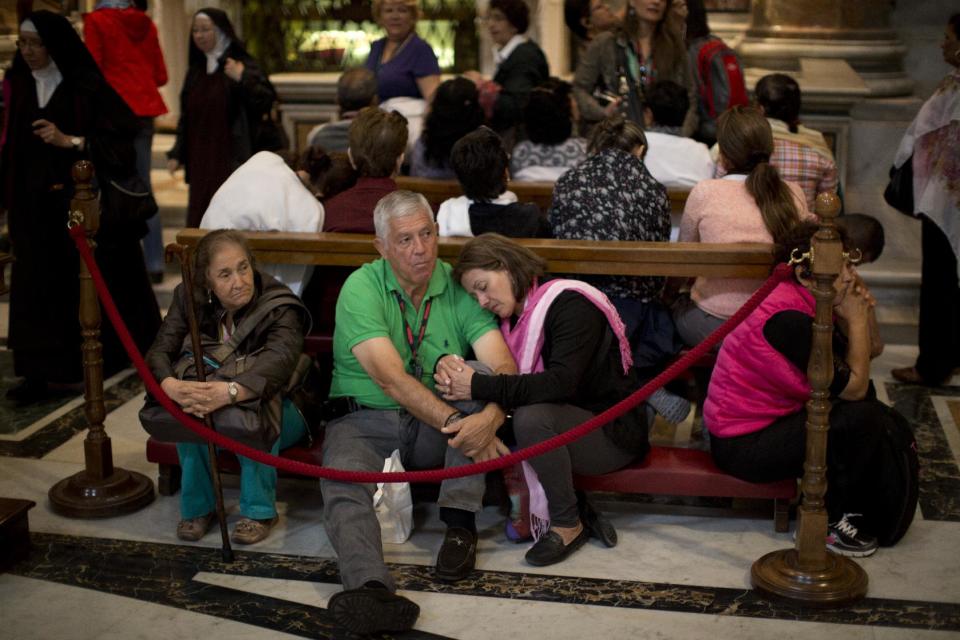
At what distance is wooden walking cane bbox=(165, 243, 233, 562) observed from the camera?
14.2 feet

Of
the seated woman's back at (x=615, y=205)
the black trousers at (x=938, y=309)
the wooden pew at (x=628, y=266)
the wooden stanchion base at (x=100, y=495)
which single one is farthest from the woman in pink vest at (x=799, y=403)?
the wooden stanchion base at (x=100, y=495)

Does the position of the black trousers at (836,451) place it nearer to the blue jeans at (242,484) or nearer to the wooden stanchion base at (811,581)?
the wooden stanchion base at (811,581)

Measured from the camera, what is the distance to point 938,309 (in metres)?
5.99

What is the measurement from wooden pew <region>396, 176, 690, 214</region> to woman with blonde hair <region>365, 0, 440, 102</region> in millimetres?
1091

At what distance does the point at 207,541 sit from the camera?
4.52m

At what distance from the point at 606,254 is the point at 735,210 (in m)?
0.61

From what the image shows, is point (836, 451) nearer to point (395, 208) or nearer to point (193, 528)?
point (395, 208)

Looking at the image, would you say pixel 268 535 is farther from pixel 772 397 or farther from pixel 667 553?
pixel 772 397

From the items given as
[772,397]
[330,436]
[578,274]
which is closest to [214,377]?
[330,436]

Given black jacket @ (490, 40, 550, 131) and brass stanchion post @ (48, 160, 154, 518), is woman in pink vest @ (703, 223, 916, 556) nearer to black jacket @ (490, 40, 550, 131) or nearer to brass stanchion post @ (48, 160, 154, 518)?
brass stanchion post @ (48, 160, 154, 518)

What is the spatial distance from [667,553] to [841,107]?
14.0 ft

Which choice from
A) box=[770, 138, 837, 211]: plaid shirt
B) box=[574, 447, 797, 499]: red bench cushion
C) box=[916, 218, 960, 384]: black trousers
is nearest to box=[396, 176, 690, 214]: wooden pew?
box=[770, 138, 837, 211]: plaid shirt

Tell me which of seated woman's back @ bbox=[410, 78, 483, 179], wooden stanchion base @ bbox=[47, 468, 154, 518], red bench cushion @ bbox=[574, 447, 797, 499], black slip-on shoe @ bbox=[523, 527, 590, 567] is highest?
seated woman's back @ bbox=[410, 78, 483, 179]

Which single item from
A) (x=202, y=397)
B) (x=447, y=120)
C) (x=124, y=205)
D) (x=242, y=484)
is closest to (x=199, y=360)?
(x=202, y=397)
